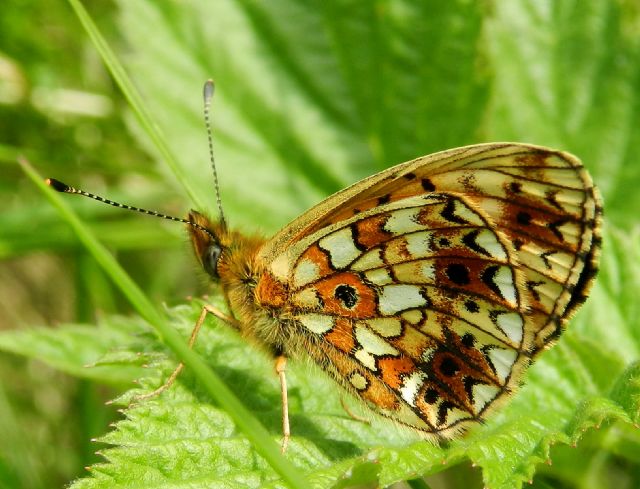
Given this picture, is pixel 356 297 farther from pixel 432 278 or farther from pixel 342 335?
pixel 432 278

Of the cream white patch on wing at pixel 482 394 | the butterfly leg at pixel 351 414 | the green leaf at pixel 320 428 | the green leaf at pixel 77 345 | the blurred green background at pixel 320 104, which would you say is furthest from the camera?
the blurred green background at pixel 320 104

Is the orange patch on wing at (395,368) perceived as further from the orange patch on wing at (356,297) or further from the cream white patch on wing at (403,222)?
the cream white patch on wing at (403,222)

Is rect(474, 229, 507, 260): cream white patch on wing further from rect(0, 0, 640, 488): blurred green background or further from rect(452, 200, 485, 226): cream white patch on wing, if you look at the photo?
rect(0, 0, 640, 488): blurred green background

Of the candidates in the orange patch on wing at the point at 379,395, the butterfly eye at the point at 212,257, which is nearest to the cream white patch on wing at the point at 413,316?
the orange patch on wing at the point at 379,395

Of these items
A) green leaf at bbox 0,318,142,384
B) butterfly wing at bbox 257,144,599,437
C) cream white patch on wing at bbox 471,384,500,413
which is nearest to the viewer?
butterfly wing at bbox 257,144,599,437

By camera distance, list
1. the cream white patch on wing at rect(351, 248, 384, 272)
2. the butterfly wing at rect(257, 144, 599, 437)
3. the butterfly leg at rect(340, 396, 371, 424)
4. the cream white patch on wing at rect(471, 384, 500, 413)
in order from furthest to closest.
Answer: the butterfly leg at rect(340, 396, 371, 424) → the cream white patch on wing at rect(351, 248, 384, 272) → the cream white patch on wing at rect(471, 384, 500, 413) → the butterfly wing at rect(257, 144, 599, 437)

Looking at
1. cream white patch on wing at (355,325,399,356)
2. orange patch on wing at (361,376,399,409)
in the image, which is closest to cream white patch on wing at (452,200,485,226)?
cream white patch on wing at (355,325,399,356)

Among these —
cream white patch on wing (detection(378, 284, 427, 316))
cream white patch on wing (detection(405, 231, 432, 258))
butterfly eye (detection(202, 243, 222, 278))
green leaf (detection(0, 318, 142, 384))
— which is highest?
green leaf (detection(0, 318, 142, 384))

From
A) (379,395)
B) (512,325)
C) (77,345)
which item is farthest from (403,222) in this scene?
(77,345)
